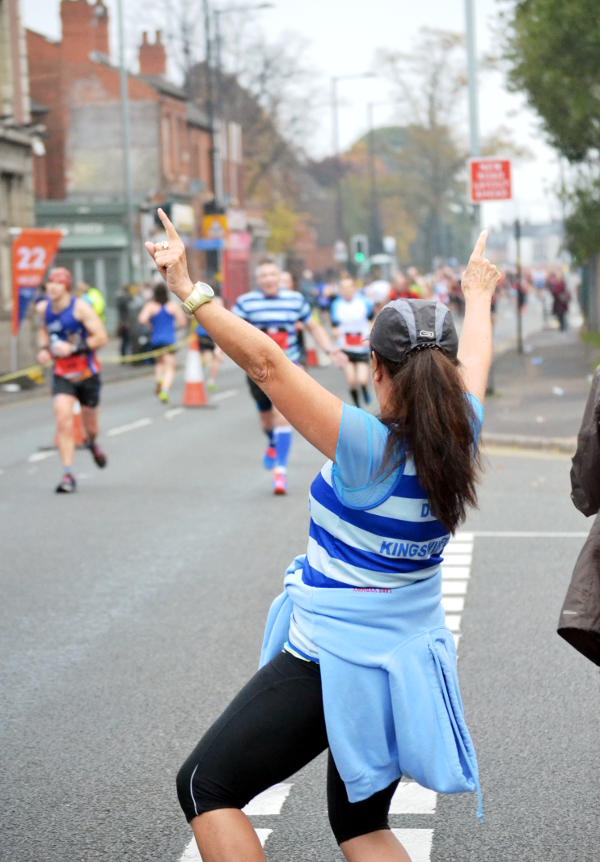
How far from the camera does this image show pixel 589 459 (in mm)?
4102

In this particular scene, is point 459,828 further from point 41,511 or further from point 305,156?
point 305,156

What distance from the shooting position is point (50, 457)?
56.8ft

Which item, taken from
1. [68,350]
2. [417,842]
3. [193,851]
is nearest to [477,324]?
[417,842]

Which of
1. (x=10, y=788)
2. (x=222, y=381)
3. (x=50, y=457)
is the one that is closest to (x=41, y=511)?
(x=50, y=457)

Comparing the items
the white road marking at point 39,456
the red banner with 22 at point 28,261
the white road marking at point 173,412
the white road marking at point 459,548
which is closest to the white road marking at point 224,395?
the white road marking at point 173,412

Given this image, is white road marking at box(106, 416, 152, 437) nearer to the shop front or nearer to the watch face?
the watch face

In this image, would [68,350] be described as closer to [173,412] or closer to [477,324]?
[477,324]

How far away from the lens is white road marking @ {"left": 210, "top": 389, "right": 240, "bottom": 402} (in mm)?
26692

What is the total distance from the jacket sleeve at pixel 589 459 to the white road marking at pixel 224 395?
877 inches

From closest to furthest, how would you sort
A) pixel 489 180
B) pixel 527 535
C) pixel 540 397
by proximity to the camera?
1. pixel 527 535
2. pixel 489 180
3. pixel 540 397

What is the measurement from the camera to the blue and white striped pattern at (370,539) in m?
3.42

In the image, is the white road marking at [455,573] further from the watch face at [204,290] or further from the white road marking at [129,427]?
the white road marking at [129,427]

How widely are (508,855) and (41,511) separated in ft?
28.1

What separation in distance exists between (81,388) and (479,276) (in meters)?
10.1
